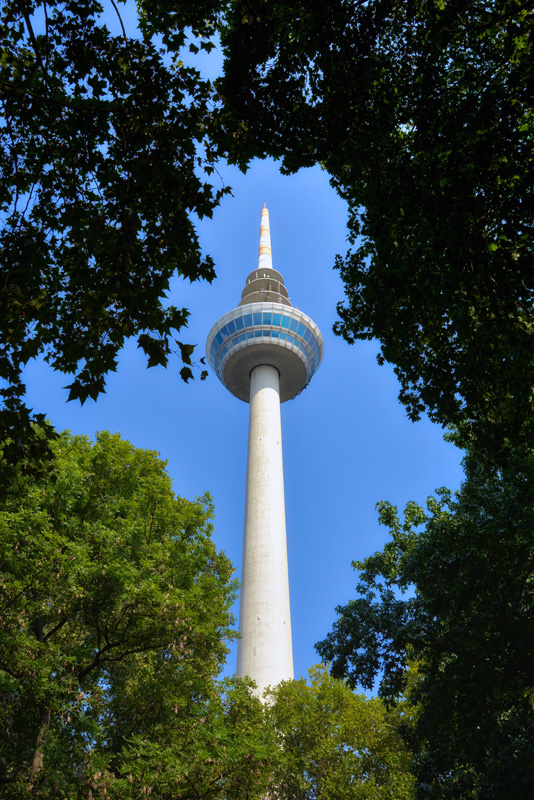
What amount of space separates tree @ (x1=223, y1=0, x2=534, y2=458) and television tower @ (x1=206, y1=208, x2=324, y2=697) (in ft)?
98.7

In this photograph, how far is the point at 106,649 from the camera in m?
15.4

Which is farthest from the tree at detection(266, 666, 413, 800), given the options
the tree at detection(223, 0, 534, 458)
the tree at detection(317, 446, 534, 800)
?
the tree at detection(223, 0, 534, 458)

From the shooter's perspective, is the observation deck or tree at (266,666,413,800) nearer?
tree at (266,666,413,800)

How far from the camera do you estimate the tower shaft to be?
120ft

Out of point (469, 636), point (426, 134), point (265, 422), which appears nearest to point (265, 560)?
point (265, 422)

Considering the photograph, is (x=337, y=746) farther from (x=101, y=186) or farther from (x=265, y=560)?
(x=101, y=186)

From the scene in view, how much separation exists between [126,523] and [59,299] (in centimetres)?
937

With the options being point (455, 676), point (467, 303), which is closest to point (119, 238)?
point (467, 303)

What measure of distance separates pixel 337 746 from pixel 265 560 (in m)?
17.2

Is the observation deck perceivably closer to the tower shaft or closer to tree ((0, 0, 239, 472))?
the tower shaft

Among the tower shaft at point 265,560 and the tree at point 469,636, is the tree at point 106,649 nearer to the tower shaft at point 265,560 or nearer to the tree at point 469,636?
the tree at point 469,636

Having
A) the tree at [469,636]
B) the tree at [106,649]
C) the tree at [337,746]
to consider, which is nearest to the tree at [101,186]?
the tree at [106,649]

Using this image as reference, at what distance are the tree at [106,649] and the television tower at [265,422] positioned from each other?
61.8 ft

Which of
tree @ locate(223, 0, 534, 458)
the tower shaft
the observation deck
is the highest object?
the observation deck
